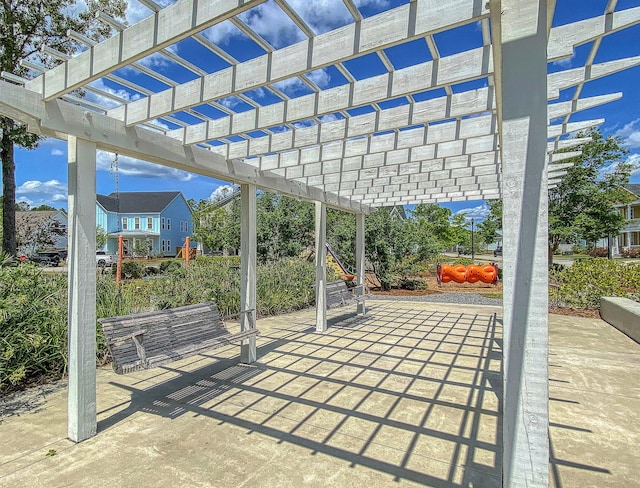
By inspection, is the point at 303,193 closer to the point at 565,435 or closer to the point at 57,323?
the point at 57,323

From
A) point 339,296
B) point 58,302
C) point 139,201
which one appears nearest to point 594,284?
point 339,296

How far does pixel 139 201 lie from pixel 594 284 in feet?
116

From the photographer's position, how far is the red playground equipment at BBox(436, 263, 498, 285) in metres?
13.1

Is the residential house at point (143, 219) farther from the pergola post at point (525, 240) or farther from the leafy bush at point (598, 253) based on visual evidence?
the pergola post at point (525, 240)

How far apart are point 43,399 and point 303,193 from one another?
4.12 meters

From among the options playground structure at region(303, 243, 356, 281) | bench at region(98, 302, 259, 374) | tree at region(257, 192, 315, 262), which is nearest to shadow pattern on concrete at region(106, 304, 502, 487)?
bench at region(98, 302, 259, 374)

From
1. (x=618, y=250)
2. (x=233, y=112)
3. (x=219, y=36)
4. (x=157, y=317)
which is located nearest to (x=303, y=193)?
(x=233, y=112)

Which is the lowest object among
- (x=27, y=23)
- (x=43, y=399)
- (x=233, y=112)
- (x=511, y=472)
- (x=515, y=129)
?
(x=43, y=399)

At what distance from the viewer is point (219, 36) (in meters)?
2.55

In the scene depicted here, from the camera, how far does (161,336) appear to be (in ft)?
11.8

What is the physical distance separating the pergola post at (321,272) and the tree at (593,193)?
993 cm

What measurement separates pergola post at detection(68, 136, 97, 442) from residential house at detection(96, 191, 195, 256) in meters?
30.8

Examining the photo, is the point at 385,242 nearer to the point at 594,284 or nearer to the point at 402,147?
the point at 594,284

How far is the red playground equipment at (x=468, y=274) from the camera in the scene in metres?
13.1
